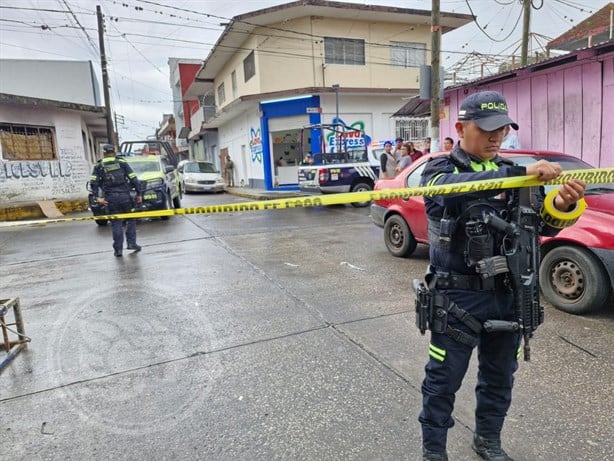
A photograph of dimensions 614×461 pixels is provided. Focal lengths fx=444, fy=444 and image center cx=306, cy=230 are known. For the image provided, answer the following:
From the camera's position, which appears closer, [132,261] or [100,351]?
[100,351]

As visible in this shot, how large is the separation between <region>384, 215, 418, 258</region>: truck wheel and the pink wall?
4.66 m

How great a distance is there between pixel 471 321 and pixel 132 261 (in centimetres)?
617

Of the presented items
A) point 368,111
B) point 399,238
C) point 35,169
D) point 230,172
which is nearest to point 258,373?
point 399,238

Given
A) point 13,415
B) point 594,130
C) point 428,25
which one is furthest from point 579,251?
point 428,25

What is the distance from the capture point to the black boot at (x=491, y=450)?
2.13 metres

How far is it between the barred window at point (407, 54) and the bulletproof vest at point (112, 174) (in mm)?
15316

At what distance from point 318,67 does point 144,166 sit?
919 cm

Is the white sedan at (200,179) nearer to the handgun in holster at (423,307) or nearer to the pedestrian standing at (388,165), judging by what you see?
the pedestrian standing at (388,165)

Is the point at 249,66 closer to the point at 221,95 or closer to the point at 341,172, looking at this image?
the point at 221,95

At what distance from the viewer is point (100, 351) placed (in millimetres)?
3645

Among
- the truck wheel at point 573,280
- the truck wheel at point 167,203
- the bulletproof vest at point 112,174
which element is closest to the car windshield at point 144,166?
the truck wheel at point 167,203

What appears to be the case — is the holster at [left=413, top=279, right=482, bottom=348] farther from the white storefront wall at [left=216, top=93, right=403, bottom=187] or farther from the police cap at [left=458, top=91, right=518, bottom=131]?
the white storefront wall at [left=216, top=93, right=403, bottom=187]

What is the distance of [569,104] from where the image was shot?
28.9 feet

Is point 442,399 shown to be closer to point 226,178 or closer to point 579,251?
point 579,251
